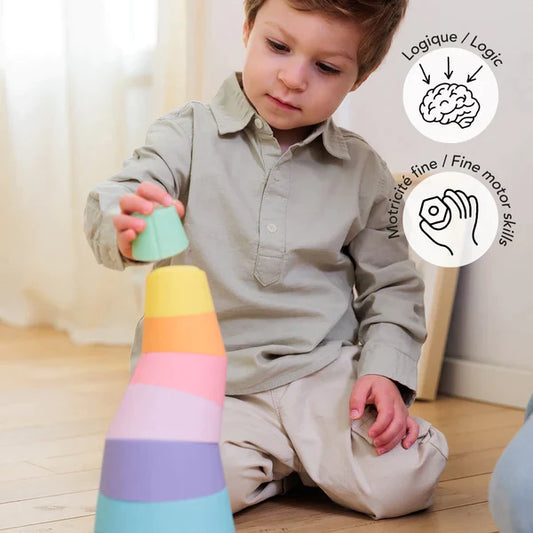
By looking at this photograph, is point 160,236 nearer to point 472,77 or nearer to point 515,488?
point 515,488

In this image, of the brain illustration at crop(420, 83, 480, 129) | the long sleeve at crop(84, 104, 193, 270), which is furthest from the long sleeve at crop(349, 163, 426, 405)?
the brain illustration at crop(420, 83, 480, 129)

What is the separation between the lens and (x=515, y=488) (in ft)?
1.87

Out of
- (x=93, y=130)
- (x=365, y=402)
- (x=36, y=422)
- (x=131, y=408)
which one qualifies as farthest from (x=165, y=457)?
(x=93, y=130)

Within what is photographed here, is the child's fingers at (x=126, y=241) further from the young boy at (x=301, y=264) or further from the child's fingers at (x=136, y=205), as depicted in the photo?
the young boy at (x=301, y=264)

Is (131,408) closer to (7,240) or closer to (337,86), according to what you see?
(337,86)

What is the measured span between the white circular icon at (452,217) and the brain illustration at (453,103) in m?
0.10

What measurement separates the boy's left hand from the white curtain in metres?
1.02

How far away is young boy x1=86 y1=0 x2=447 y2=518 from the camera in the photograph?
2.92 ft

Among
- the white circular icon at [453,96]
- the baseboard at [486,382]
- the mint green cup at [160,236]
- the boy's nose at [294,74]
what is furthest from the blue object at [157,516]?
the white circular icon at [453,96]

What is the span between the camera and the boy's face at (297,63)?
0.88 metres

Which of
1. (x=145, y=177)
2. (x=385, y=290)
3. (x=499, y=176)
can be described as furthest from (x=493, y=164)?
(x=145, y=177)

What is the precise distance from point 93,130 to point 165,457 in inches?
55.6

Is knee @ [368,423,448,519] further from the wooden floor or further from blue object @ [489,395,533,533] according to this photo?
blue object @ [489,395,533,533]

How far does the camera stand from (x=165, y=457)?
1.92 feet
